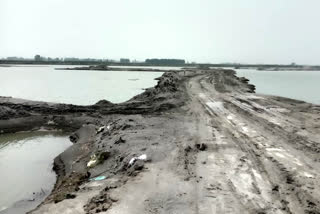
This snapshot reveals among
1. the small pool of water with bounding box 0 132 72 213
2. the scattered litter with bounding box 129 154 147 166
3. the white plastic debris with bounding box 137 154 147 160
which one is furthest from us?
the small pool of water with bounding box 0 132 72 213

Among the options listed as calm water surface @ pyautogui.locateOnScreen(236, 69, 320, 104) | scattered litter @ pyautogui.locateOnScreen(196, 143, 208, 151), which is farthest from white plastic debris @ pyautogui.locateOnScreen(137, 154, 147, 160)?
calm water surface @ pyautogui.locateOnScreen(236, 69, 320, 104)

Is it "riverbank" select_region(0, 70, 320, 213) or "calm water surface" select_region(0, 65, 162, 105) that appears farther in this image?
"calm water surface" select_region(0, 65, 162, 105)

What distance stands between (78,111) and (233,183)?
57.7ft

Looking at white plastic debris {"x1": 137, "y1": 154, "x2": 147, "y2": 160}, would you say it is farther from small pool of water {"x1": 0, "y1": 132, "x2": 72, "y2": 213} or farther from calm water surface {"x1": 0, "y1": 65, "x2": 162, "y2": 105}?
calm water surface {"x1": 0, "y1": 65, "x2": 162, "y2": 105}

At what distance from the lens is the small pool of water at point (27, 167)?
34.6ft

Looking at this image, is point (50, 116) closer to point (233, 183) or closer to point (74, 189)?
point (74, 189)

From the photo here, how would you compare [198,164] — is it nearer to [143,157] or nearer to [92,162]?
[143,157]

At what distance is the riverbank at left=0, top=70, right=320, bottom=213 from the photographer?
22.8ft

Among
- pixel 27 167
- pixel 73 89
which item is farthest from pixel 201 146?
pixel 73 89

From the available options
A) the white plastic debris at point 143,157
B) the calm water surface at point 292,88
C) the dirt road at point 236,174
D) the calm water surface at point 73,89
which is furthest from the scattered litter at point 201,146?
the calm water surface at point 292,88

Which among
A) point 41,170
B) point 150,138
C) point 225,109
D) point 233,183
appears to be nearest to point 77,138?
point 41,170

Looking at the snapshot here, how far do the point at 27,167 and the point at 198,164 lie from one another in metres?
7.90

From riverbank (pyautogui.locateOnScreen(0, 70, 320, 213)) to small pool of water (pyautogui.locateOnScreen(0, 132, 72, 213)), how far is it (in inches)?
26.0

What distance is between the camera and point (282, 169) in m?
8.45
